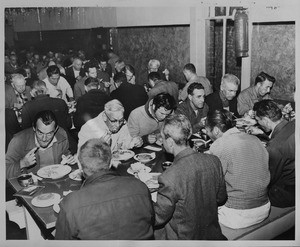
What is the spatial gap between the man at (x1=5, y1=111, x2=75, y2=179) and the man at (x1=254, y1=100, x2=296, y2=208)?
149 centimetres

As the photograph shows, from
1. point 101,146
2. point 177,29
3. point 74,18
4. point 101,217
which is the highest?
point 74,18

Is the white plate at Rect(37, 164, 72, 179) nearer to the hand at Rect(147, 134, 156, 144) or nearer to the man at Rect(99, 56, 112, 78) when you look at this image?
the hand at Rect(147, 134, 156, 144)

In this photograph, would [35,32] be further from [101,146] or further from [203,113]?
[101,146]

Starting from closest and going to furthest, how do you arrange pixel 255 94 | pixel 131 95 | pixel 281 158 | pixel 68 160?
pixel 281 158, pixel 68 160, pixel 255 94, pixel 131 95

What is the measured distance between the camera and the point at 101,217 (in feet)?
4.80

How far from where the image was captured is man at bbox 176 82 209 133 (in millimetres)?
3094

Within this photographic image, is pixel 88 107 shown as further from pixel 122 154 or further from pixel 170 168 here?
pixel 170 168

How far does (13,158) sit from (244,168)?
1.63 m

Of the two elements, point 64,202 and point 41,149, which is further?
point 41,149

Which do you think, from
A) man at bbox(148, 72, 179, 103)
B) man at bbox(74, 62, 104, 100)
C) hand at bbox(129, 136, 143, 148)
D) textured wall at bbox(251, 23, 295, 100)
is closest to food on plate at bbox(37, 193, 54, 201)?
hand at bbox(129, 136, 143, 148)

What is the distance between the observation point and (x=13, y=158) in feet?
7.24

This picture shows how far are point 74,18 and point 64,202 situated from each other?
22.0 ft

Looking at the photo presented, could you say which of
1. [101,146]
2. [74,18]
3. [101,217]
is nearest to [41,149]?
[101,146]

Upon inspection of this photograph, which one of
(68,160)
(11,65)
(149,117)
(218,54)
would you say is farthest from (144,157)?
(218,54)
